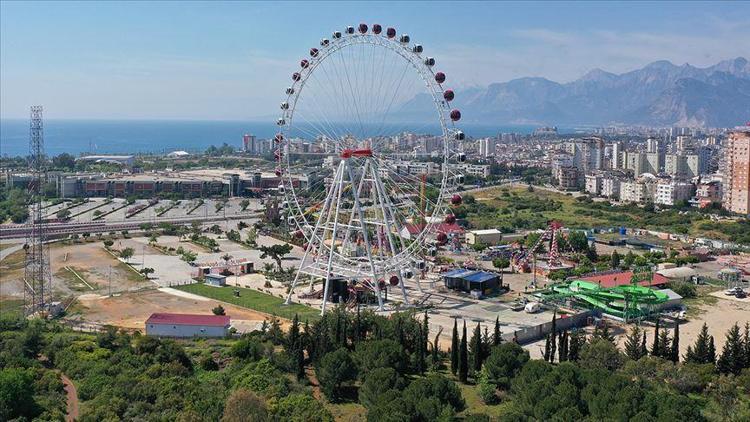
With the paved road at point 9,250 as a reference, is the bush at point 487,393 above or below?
below

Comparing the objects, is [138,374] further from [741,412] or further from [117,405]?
[741,412]

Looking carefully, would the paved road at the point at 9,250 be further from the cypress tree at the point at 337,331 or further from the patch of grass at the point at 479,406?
the patch of grass at the point at 479,406

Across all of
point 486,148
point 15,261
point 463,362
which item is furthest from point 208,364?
point 486,148

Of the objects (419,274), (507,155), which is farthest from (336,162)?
(507,155)

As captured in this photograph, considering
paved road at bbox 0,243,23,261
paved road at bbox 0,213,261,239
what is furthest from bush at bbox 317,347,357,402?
paved road at bbox 0,213,261,239

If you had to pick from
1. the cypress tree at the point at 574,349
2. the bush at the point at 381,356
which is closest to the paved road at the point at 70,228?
the bush at the point at 381,356

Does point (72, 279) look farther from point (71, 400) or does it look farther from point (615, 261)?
point (615, 261)
